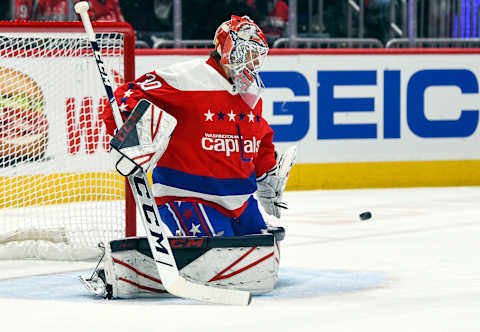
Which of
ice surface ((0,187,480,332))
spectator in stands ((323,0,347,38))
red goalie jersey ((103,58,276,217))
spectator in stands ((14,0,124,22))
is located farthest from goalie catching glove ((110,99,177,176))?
spectator in stands ((323,0,347,38))

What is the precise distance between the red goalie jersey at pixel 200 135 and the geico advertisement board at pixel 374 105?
4.26 meters

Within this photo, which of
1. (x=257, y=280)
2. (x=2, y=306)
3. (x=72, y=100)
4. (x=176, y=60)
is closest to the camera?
(x=2, y=306)

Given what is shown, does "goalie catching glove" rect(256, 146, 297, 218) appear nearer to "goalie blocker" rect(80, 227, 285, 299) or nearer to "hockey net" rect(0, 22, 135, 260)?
"goalie blocker" rect(80, 227, 285, 299)

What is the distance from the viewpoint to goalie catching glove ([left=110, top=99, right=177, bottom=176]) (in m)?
3.93

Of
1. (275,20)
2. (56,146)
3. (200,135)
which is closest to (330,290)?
(200,135)

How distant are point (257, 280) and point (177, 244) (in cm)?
37

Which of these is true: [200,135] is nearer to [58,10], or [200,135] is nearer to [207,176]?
[207,176]

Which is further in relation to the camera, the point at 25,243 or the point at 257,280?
the point at 25,243

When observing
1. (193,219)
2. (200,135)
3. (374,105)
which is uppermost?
(200,135)

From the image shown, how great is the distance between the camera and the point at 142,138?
397 centimetres

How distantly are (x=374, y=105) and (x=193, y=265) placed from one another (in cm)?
518

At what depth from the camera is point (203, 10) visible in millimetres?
9492

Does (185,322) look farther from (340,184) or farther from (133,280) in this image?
(340,184)

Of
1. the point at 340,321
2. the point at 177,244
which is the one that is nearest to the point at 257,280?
the point at 177,244
